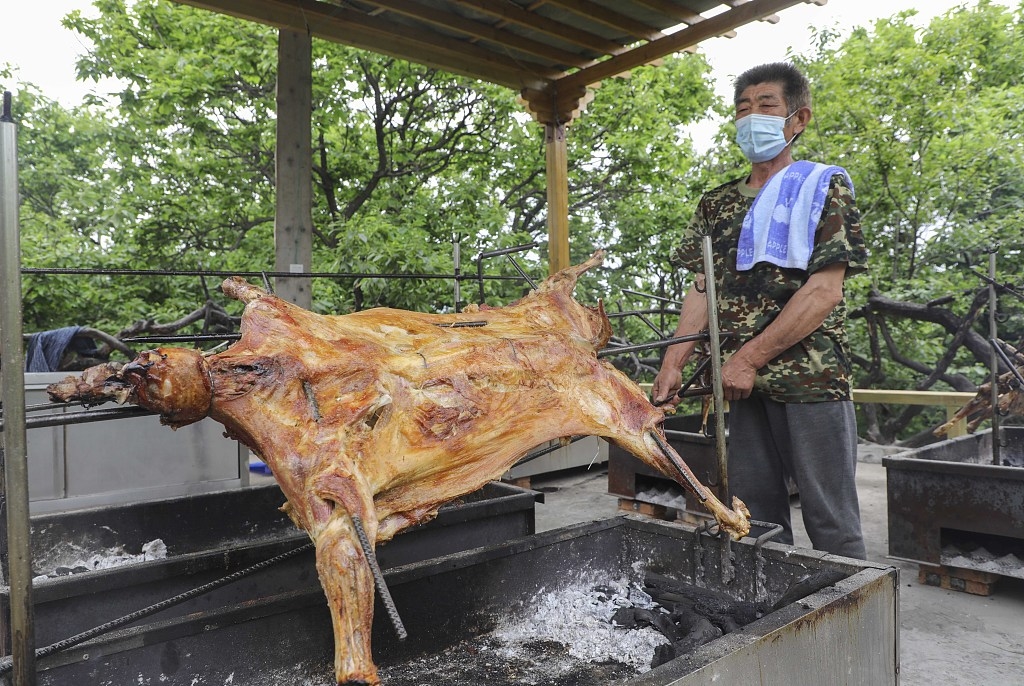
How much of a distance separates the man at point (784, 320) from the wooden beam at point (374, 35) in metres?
→ 2.57

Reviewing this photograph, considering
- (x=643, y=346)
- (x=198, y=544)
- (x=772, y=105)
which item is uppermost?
(x=772, y=105)

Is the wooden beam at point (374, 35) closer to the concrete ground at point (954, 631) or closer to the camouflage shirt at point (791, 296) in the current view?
the camouflage shirt at point (791, 296)

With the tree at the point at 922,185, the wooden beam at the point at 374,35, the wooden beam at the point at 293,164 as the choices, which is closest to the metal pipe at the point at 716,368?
the wooden beam at the point at 374,35

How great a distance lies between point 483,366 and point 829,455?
135cm

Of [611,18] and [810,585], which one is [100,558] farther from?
[611,18]

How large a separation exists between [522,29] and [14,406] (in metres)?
4.34

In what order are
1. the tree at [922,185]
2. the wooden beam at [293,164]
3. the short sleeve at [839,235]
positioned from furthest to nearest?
the tree at [922,185] → the wooden beam at [293,164] → the short sleeve at [839,235]

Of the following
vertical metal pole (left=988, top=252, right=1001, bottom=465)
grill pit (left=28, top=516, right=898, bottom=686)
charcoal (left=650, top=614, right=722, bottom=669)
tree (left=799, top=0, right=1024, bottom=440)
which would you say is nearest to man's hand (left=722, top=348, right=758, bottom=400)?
grill pit (left=28, top=516, right=898, bottom=686)

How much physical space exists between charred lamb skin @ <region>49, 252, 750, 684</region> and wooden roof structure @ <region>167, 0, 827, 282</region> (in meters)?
2.87

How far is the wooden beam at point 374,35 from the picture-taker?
420cm

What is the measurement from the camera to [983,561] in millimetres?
3432

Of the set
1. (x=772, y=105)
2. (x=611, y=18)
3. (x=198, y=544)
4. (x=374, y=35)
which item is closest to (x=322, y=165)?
(x=374, y=35)

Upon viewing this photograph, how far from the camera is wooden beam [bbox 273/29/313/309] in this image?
16.0ft

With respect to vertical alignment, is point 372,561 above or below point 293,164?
below
